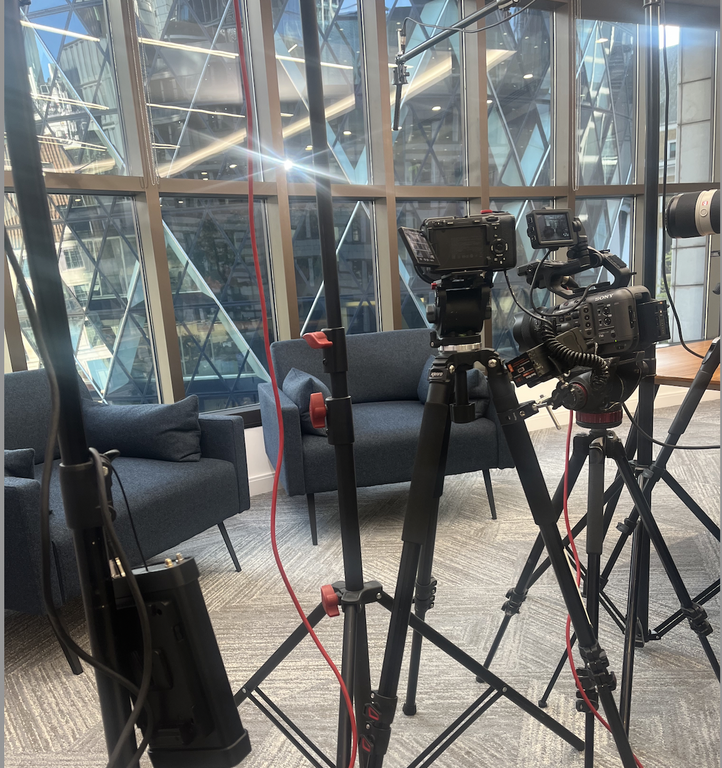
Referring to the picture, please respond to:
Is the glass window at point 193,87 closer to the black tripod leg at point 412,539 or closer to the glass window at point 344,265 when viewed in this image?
the glass window at point 344,265

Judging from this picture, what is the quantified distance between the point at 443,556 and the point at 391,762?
41.8 inches

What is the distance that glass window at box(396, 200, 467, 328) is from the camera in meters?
3.98

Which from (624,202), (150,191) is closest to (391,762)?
(150,191)

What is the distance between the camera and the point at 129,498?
6.55ft

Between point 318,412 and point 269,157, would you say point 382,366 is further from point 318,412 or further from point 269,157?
point 318,412

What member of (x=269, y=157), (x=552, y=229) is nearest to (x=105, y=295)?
(x=269, y=157)

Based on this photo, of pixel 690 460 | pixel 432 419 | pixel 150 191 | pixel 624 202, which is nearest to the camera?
pixel 432 419

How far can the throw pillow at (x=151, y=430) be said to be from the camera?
7.81 ft

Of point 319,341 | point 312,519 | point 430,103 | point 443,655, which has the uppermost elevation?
point 430,103

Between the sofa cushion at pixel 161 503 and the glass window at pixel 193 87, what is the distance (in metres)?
1.70

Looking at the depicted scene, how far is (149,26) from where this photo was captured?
3039 millimetres

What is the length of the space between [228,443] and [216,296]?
1240 millimetres

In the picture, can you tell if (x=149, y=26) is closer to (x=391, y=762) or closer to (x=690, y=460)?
(x=391, y=762)

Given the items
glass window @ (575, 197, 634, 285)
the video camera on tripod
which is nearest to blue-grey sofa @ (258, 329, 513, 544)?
the video camera on tripod
